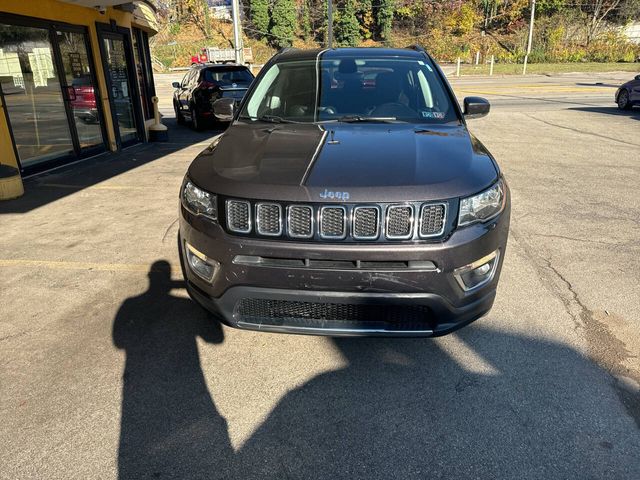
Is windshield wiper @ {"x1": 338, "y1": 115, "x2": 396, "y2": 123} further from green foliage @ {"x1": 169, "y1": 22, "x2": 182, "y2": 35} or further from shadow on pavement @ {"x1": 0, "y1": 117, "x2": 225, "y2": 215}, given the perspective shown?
green foliage @ {"x1": 169, "y1": 22, "x2": 182, "y2": 35}

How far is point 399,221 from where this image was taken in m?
2.39

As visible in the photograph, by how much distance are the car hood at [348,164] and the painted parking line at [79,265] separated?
153 cm

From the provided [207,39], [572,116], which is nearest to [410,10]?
[207,39]

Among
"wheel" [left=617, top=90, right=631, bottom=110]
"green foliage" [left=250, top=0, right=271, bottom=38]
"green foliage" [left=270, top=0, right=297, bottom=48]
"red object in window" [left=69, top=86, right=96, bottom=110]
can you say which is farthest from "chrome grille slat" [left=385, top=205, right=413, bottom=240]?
"green foliage" [left=250, top=0, right=271, bottom=38]

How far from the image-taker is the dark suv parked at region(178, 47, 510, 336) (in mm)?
2377

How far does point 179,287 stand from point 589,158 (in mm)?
7728

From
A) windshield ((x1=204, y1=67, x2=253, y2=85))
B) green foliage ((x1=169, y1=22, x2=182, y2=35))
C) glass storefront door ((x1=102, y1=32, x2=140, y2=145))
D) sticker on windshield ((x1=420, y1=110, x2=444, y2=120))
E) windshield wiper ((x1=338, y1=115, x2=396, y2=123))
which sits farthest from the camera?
green foliage ((x1=169, y1=22, x2=182, y2=35))

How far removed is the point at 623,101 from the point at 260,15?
48.4 metres

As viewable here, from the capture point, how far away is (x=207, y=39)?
5616 cm

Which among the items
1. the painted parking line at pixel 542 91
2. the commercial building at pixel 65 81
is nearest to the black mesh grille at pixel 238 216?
the commercial building at pixel 65 81

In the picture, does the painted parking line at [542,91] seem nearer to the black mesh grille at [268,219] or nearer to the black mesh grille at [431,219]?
the black mesh grille at [431,219]

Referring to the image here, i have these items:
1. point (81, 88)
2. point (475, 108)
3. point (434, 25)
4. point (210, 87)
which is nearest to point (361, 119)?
point (475, 108)

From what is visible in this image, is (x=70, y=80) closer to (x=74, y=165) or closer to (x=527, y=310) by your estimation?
(x=74, y=165)

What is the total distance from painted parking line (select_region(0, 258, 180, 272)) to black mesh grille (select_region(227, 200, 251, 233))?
1854 millimetres
